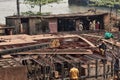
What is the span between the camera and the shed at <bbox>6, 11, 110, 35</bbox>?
31688mm

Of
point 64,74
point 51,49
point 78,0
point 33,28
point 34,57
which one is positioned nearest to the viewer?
point 64,74

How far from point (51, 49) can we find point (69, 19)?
46.3 feet

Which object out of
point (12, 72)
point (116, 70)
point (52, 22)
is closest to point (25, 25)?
point (52, 22)

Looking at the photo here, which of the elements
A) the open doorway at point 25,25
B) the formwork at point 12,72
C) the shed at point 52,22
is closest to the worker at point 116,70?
the formwork at point 12,72

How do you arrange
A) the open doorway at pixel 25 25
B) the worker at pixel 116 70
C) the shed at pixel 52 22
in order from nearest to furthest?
the worker at pixel 116 70 < the shed at pixel 52 22 < the open doorway at pixel 25 25

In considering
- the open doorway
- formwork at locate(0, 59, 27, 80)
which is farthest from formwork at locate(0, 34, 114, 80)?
the open doorway

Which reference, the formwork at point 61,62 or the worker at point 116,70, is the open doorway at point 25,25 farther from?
the worker at point 116,70

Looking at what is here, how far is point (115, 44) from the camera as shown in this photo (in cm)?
2264

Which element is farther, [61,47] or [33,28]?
[33,28]

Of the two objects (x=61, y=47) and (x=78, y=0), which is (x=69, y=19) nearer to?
(x=61, y=47)

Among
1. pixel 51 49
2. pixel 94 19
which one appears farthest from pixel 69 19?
pixel 51 49

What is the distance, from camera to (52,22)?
3272 cm

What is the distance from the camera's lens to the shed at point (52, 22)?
31.7 meters

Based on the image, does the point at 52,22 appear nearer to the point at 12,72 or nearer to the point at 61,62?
the point at 61,62
